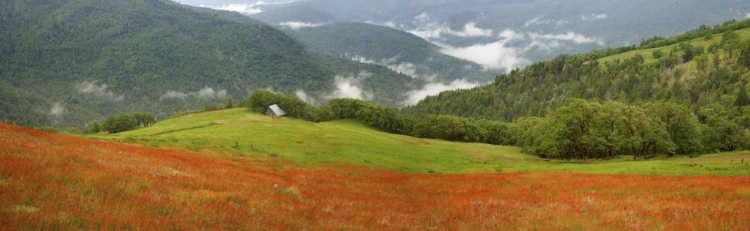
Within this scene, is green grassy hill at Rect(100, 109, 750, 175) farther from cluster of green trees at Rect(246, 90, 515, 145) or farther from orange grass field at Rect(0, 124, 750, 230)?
cluster of green trees at Rect(246, 90, 515, 145)

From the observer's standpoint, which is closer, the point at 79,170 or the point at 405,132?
the point at 79,170

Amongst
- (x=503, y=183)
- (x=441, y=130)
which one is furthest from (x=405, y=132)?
(x=503, y=183)

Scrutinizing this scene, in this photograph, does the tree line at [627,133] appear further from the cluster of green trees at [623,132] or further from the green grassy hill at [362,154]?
the green grassy hill at [362,154]

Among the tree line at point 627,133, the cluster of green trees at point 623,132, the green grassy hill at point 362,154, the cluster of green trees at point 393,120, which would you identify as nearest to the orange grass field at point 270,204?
the green grassy hill at point 362,154

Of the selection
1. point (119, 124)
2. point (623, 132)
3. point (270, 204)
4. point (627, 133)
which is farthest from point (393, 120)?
point (270, 204)

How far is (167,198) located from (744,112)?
17653cm

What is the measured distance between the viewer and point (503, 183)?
1340 inches

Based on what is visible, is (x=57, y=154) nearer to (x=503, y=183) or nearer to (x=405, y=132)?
(x=503, y=183)

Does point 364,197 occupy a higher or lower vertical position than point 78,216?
lower

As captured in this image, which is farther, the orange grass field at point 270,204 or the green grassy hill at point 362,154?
the green grassy hill at point 362,154

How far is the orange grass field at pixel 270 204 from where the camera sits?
444 inches

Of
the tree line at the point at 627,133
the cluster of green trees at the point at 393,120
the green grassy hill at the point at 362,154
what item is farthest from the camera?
the cluster of green trees at the point at 393,120

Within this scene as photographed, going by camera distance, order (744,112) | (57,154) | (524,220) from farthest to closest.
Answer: (744,112), (57,154), (524,220)

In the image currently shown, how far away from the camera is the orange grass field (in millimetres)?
11273
